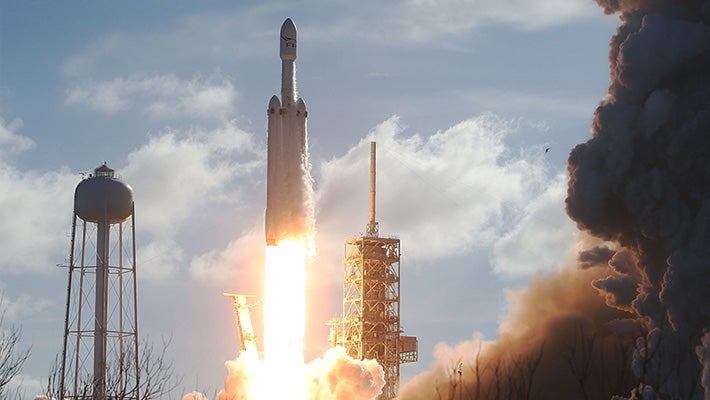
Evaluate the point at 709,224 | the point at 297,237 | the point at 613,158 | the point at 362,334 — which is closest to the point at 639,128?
the point at 613,158

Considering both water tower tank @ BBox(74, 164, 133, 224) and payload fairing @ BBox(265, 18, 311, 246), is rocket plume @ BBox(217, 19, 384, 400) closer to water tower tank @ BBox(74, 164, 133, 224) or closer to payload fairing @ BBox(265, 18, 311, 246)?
payload fairing @ BBox(265, 18, 311, 246)

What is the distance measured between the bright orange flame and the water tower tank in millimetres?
25756

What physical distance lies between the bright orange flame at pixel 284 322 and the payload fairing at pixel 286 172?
3.24ft

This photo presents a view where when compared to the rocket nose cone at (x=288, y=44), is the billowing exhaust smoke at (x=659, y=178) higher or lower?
lower

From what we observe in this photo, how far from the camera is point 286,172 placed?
75438mm

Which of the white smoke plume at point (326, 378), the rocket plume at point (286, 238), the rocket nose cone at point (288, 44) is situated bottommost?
the white smoke plume at point (326, 378)

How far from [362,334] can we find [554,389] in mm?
36471

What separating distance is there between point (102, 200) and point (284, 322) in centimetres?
2791

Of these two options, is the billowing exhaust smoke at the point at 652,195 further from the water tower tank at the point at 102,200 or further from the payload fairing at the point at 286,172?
the water tower tank at the point at 102,200

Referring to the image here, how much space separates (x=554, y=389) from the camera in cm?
7006

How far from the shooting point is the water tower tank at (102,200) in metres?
99.8

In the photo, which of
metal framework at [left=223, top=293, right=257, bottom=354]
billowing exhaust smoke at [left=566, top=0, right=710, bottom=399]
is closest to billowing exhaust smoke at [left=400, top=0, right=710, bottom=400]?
billowing exhaust smoke at [left=566, top=0, right=710, bottom=399]

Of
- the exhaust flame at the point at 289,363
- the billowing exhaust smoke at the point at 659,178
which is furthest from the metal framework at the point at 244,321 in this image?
the billowing exhaust smoke at the point at 659,178

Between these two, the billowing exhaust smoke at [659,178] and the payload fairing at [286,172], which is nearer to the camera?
the billowing exhaust smoke at [659,178]
